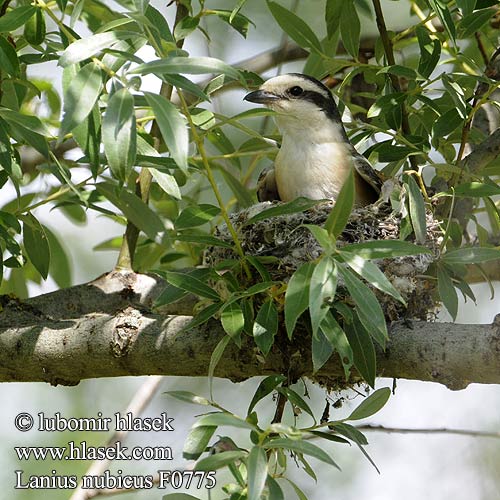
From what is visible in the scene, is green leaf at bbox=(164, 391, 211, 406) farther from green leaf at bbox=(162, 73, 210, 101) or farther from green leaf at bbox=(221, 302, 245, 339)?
Answer: green leaf at bbox=(162, 73, 210, 101)

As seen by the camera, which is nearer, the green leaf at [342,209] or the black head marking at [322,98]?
the green leaf at [342,209]

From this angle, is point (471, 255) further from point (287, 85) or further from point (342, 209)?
point (287, 85)

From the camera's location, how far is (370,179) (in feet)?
13.4

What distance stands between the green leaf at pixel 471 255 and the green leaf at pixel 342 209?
2.02 ft

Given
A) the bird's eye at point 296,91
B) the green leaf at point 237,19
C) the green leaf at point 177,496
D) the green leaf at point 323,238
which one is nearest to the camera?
the green leaf at point 323,238

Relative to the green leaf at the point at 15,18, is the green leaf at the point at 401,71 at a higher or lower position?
higher

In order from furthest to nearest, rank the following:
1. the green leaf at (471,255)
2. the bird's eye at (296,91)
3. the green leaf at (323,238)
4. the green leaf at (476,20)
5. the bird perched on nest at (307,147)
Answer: the bird's eye at (296,91), the bird perched on nest at (307,147), the green leaf at (476,20), the green leaf at (471,255), the green leaf at (323,238)

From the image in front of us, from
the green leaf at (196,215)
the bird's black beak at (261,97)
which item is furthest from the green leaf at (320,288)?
the bird's black beak at (261,97)

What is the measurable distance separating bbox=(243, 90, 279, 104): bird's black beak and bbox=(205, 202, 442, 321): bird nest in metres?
0.70

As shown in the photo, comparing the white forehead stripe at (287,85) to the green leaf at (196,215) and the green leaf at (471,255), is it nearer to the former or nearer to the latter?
the green leaf at (196,215)

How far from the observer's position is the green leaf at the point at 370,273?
2227 millimetres

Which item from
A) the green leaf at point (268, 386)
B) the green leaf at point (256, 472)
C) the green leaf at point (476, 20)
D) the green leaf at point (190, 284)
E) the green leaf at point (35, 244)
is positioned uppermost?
the green leaf at point (476, 20)

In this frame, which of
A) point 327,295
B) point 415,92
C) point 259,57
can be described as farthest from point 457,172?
point 259,57

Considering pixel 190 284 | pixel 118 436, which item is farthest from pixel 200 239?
pixel 118 436
